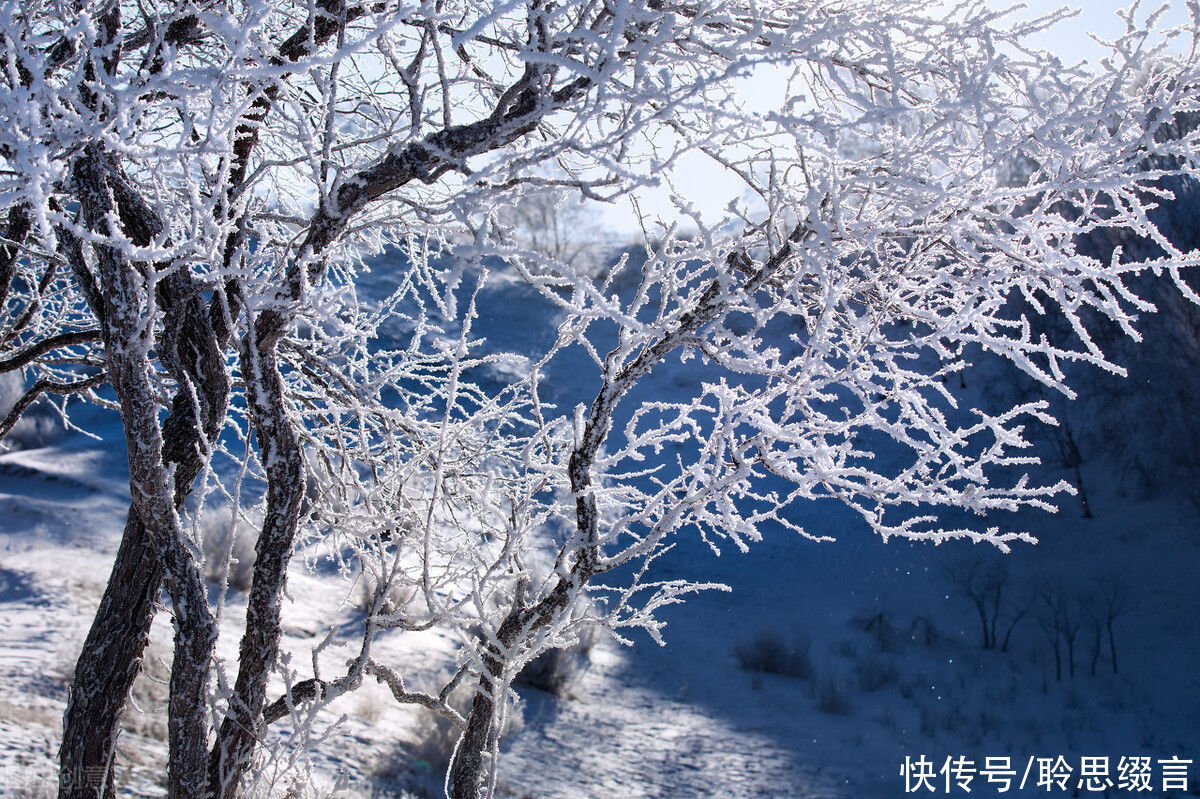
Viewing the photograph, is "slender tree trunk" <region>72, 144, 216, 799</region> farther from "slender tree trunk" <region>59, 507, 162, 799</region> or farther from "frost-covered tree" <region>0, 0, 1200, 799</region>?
"slender tree trunk" <region>59, 507, 162, 799</region>

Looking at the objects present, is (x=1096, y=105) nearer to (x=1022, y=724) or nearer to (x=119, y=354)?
(x=119, y=354)

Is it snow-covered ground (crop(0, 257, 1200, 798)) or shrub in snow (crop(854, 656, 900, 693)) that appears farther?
shrub in snow (crop(854, 656, 900, 693))

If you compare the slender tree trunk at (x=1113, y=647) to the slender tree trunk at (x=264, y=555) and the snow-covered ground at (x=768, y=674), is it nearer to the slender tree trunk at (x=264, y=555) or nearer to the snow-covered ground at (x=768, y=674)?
the snow-covered ground at (x=768, y=674)

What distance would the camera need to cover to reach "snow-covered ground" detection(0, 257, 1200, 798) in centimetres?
686

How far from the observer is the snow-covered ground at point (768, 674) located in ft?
22.5

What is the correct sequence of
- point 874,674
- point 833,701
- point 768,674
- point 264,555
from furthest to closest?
point 768,674
point 874,674
point 833,701
point 264,555

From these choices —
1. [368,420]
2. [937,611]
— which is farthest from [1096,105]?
[937,611]

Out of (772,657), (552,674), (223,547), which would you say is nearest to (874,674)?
(772,657)

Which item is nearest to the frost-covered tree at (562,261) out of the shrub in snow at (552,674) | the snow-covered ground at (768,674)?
the snow-covered ground at (768,674)

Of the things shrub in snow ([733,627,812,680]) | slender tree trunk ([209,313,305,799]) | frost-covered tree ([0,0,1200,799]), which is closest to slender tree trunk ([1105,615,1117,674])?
shrub in snow ([733,627,812,680])

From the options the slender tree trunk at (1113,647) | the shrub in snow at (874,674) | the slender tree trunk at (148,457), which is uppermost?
the slender tree trunk at (148,457)

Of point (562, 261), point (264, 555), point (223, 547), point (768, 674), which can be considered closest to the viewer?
point (562, 261)

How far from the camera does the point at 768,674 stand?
10492 millimetres

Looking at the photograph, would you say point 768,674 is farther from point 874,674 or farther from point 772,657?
point 874,674
